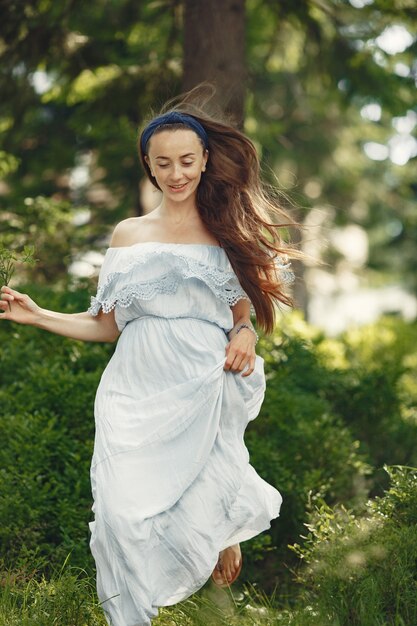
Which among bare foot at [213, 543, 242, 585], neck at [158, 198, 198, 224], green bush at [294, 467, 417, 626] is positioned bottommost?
bare foot at [213, 543, 242, 585]

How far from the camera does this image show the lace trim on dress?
13.5 ft

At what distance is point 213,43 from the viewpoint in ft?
26.3

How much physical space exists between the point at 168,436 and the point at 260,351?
131 inches

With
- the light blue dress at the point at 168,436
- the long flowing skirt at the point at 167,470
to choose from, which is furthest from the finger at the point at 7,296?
the long flowing skirt at the point at 167,470

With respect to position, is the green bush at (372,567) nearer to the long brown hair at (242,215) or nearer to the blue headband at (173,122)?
the long brown hair at (242,215)

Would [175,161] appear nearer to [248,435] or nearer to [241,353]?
[241,353]

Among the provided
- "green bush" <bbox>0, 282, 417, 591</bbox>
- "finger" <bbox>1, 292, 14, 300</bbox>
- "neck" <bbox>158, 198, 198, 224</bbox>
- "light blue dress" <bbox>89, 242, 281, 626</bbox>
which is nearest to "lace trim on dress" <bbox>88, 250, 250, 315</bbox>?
"light blue dress" <bbox>89, 242, 281, 626</bbox>

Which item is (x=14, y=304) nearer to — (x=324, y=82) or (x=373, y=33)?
(x=373, y=33)

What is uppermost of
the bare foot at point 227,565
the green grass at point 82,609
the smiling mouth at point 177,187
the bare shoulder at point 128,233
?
the smiling mouth at point 177,187

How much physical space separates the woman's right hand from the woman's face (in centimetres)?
78

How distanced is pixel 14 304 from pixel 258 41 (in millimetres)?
8661

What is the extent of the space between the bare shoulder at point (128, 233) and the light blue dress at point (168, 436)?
0.06 metres

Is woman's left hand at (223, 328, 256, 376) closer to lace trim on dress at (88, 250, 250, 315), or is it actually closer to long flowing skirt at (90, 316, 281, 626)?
long flowing skirt at (90, 316, 281, 626)

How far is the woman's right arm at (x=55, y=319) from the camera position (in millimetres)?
4145
